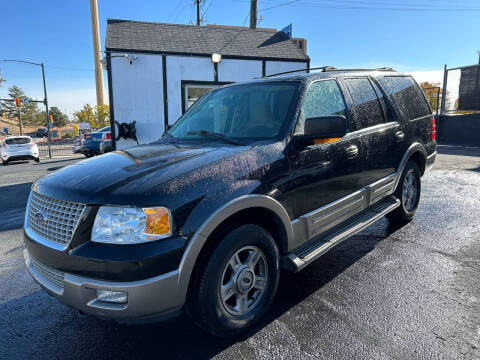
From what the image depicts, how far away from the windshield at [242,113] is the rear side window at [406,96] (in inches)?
69.0

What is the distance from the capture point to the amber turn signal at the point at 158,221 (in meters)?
1.98

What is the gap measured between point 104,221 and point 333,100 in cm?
A: 246

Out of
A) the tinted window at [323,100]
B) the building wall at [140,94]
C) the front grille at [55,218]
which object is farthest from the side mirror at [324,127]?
the building wall at [140,94]

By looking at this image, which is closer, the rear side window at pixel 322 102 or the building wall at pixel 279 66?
the rear side window at pixel 322 102

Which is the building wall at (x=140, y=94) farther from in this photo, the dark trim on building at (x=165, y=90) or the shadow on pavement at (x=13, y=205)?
the shadow on pavement at (x=13, y=205)

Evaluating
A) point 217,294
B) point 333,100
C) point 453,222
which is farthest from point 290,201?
point 453,222

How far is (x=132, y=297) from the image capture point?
75.9 inches

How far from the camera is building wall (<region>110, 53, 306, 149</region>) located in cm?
881

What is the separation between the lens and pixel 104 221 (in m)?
2.00

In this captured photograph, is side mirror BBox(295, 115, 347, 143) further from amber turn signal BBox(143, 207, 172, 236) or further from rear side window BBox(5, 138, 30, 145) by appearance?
rear side window BBox(5, 138, 30, 145)

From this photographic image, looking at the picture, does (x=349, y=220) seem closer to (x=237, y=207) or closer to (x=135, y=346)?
(x=237, y=207)

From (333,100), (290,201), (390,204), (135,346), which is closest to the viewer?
(135,346)

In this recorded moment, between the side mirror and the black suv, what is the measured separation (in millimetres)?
12

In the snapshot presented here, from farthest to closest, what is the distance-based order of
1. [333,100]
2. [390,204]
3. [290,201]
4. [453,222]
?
[453,222] < [390,204] < [333,100] < [290,201]
